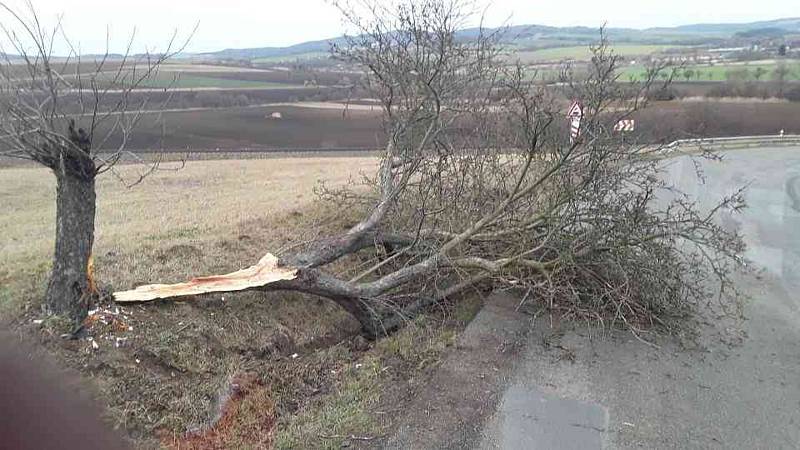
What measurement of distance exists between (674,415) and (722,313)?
11.1 ft

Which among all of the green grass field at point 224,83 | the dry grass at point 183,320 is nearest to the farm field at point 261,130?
the green grass field at point 224,83

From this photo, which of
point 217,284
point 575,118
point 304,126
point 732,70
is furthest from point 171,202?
point 732,70

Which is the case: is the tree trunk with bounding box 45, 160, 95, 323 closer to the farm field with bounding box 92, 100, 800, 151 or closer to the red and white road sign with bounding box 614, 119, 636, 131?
the red and white road sign with bounding box 614, 119, 636, 131

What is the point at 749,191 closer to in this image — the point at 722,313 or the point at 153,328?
the point at 722,313

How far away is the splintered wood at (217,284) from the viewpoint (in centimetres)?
646

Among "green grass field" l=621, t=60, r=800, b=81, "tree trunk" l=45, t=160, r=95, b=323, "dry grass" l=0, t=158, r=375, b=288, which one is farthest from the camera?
"green grass field" l=621, t=60, r=800, b=81

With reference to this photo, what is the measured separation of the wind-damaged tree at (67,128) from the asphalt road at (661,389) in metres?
3.78

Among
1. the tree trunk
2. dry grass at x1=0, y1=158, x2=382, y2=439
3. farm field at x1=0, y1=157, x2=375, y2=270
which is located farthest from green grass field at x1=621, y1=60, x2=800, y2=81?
the tree trunk

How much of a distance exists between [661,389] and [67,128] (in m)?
5.75

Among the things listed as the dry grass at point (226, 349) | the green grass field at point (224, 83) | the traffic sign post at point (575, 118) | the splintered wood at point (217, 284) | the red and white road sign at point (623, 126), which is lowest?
the dry grass at point (226, 349)

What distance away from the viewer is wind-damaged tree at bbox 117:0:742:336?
25.0ft

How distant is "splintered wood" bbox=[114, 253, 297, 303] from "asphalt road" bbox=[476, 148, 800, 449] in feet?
8.64

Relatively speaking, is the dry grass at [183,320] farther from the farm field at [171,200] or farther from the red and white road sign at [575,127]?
the red and white road sign at [575,127]

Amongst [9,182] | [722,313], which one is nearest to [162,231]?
[722,313]
